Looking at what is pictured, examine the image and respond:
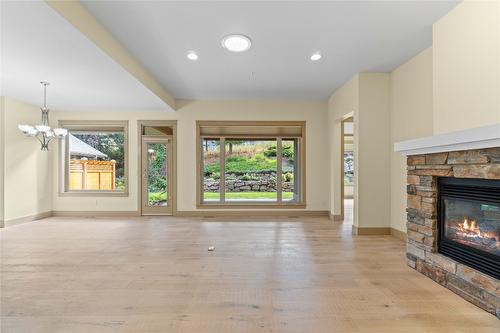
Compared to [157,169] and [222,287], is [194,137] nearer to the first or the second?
[157,169]

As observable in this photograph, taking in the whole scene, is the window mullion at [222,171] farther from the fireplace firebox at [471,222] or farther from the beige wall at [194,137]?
the fireplace firebox at [471,222]

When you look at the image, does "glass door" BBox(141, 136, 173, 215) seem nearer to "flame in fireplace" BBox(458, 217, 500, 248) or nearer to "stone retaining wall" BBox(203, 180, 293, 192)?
"stone retaining wall" BBox(203, 180, 293, 192)

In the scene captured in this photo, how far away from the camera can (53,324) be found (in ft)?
6.66

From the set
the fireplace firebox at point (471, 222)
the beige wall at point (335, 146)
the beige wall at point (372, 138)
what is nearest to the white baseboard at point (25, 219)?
the beige wall at point (335, 146)

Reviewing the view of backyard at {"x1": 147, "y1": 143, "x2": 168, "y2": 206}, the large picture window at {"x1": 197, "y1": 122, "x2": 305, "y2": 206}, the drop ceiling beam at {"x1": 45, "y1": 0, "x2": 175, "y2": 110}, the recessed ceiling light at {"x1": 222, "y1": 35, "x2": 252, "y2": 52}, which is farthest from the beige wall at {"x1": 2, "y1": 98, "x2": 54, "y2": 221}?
the recessed ceiling light at {"x1": 222, "y1": 35, "x2": 252, "y2": 52}

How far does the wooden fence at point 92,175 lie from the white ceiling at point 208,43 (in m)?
1.99

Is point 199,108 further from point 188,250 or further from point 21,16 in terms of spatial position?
point 21,16

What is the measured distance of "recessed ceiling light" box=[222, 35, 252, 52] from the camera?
334cm

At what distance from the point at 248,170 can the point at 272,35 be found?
4.01 m

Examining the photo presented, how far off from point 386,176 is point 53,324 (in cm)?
484

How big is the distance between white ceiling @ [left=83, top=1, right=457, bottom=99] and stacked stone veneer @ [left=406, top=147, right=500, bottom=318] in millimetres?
1611

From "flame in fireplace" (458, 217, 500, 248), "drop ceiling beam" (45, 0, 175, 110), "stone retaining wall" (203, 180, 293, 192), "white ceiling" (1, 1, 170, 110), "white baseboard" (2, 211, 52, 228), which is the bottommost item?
"white baseboard" (2, 211, 52, 228)

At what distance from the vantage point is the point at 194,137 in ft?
21.4

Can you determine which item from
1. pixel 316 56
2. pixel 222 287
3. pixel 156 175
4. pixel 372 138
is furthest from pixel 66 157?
pixel 372 138
